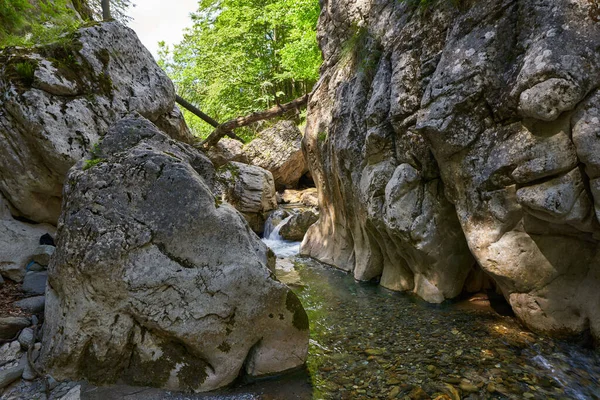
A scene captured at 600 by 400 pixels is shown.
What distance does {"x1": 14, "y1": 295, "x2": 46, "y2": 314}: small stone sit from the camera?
5.24 m

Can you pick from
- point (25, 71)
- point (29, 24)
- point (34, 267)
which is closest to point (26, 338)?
point (34, 267)

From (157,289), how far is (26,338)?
6.34ft

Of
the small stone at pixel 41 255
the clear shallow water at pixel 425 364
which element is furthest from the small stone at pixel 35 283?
the clear shallow water at pixel 425 364

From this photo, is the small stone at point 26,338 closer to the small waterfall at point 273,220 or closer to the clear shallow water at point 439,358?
the clear shallow water at point 439,358

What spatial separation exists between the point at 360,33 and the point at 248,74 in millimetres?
15934

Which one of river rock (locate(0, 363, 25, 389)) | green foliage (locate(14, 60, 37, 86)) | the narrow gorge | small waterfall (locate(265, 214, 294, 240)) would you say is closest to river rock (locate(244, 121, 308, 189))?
small waterfall (locate(265, 214, 294, 240))

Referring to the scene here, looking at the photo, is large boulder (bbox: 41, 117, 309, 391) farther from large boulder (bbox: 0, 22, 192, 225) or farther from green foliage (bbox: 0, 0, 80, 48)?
green foliage (bbox: 0, 0, 80, 48)

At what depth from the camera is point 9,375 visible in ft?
13.4

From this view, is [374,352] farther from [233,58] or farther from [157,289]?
[233,58]

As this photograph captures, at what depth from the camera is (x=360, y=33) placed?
10.5 meters

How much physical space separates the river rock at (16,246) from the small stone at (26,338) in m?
1.54

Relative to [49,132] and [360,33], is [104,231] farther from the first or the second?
[360,33]

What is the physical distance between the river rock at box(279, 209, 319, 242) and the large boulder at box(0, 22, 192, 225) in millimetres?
9202

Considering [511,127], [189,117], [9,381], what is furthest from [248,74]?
[9,381]
